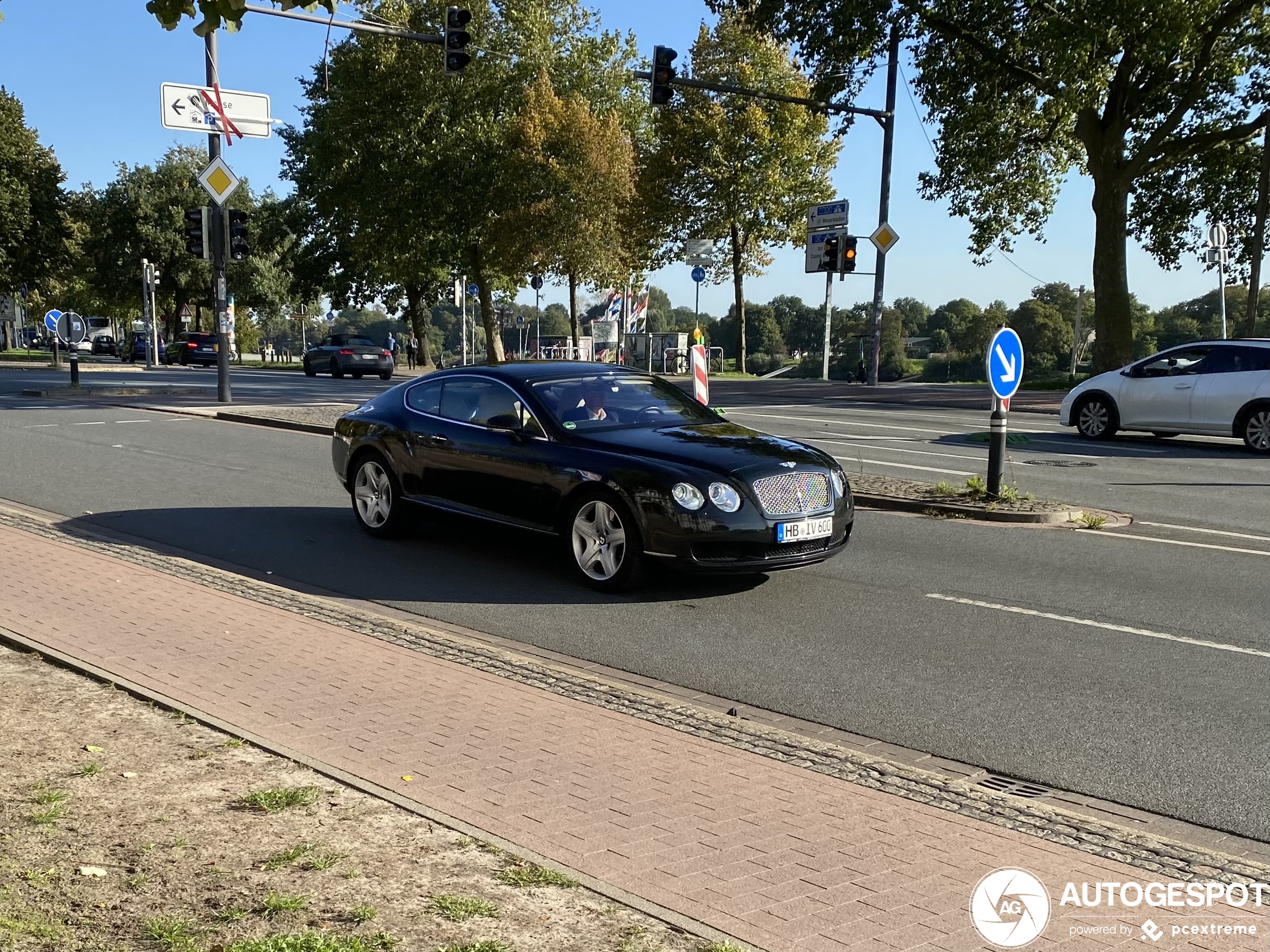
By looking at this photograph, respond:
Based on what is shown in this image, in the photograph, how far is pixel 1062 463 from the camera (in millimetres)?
15922

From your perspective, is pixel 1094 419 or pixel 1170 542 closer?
pixel 1170 542

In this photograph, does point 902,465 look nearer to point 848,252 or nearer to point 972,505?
point 972,505

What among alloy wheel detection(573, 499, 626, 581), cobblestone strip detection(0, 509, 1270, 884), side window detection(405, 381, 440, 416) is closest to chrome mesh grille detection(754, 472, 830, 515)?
alloy wheel detection(573, 499, 626, 581)

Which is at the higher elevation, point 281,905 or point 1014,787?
point 281,905

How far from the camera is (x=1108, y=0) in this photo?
23.0 m

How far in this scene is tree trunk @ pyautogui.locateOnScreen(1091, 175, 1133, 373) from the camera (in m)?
28.2

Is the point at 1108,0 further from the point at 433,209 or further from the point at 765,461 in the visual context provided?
the point at 433,209

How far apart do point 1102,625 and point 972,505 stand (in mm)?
4161

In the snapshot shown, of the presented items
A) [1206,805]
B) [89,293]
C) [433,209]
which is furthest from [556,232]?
[89,293]

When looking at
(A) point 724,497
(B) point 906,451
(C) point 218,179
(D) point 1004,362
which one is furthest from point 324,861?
(C) point 218,179

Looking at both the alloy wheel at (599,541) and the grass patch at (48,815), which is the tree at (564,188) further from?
the grass patch at (48,815)

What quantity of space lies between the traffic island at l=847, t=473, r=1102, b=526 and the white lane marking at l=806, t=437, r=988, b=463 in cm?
380

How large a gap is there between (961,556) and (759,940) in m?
6.51

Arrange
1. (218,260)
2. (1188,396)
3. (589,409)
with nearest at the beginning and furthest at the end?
(589,409), (1188,396), (218,260)
